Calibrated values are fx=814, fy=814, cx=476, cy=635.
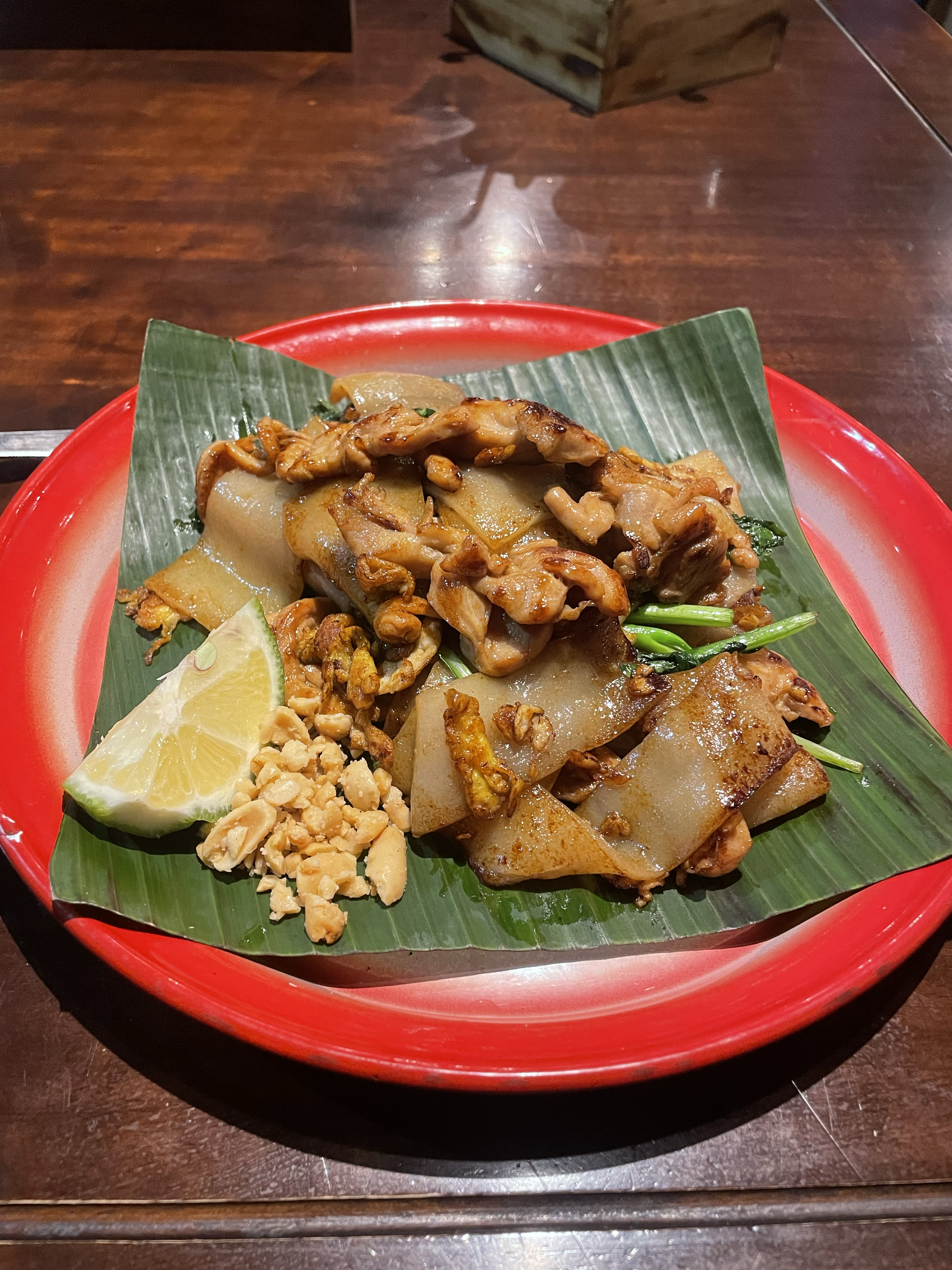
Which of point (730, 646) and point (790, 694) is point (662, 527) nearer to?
point (730, 646)

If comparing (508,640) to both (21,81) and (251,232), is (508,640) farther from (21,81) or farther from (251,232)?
(21,81)

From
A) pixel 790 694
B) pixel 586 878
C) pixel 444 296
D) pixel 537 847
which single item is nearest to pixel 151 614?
pixel 537 847

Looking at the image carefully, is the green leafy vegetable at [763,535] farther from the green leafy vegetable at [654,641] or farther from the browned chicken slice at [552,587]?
the browned chicken slice at [552,587]

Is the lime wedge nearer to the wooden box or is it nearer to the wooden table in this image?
the wooden table

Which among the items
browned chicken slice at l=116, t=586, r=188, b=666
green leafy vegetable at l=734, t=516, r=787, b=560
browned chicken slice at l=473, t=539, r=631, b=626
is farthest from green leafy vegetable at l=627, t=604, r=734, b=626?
browned chicken slice at l=116, t=586, r=188, b=666

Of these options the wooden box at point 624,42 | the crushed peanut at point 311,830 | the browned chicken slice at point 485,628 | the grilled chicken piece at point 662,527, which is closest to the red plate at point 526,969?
the crushed peanut at point 311,830
